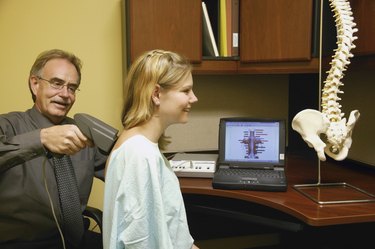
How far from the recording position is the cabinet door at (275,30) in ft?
5.59

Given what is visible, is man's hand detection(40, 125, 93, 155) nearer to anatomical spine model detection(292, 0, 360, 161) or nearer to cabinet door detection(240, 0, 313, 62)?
anatomical spine model detection(292, 0, 360, 161)

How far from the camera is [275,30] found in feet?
5.76

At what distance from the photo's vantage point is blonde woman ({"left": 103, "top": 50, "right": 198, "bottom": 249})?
1071 mm

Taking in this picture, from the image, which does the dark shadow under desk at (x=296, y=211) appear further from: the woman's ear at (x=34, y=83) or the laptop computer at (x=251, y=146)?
the woman's ear at (x=34, y=83)

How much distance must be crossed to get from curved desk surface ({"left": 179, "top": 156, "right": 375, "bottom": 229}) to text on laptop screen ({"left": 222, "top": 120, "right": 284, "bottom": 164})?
14 centimetres

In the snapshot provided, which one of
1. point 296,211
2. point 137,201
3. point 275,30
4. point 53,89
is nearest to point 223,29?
point 275,30

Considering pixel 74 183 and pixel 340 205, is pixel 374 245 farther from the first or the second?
pixel 74 183

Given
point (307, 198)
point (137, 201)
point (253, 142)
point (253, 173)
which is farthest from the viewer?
point (253, 142)

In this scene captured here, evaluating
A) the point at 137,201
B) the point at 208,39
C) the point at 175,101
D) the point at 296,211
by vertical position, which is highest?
the point at 208,39

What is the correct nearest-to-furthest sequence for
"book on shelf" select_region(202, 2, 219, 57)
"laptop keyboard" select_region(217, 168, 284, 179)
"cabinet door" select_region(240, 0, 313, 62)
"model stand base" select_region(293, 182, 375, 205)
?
"model stand base" select_region(293, 182, 375, 205), "laptop keyboard" select_region(217, 168, 284, 179), "cabinet door" select_region(240, 0, 313, 62), "book on shelf" select_region(202, 2, 219, 57)

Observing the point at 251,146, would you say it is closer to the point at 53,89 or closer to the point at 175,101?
the point at 175,101

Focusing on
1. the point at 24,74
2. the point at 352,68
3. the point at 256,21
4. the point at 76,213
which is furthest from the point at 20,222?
the point at 352,68

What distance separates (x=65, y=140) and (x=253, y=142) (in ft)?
2.84

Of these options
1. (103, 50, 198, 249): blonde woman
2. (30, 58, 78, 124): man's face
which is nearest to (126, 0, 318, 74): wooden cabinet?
(30, 58, 78, 124): man's face
